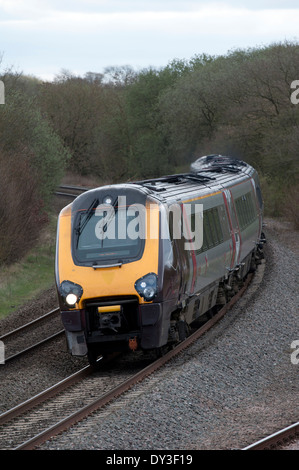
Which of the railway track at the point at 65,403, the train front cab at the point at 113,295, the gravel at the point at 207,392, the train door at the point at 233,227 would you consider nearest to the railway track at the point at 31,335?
the gravel at the point at 207,392

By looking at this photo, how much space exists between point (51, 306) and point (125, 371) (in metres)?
7.47

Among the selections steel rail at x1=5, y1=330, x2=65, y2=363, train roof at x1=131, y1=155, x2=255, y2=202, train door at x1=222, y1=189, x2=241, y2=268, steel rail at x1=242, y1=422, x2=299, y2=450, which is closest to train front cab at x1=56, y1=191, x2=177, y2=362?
train roof at x1=131, y1=155, x2=255, y2=202

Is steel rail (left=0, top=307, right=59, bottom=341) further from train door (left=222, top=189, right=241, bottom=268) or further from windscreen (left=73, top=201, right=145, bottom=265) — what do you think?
windscreen (left=73, top=201, right=145, bottom=265)

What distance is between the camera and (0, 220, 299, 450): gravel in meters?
8.63

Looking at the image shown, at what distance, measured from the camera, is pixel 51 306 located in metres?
19.5

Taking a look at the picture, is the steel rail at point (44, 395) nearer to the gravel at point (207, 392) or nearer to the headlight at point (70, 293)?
the gravel at point (207, 392)

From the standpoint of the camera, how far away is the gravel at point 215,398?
28.1 feet

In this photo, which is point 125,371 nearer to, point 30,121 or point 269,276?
point 269,276

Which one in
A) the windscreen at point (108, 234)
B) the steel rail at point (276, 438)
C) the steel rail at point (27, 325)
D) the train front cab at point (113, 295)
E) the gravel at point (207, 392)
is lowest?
the steel rail at point (27, 325)

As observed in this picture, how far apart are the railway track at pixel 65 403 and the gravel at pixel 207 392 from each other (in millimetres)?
155

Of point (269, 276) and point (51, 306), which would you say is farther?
point (269, 276)

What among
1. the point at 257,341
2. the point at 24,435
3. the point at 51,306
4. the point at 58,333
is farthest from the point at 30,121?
the point at 24,435

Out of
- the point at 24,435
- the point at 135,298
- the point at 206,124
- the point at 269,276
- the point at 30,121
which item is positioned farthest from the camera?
the point at 206,124
